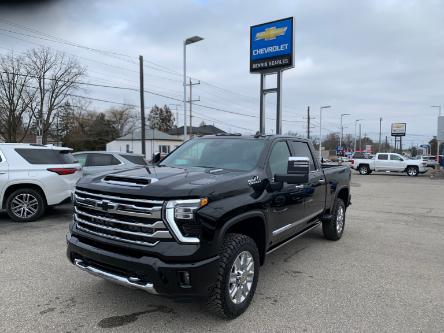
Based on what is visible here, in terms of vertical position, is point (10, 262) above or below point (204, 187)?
below

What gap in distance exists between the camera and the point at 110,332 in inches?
131

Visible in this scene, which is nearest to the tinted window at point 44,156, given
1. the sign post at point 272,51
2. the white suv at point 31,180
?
the white suv at point 31,180

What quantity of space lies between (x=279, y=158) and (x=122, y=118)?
89.1 m

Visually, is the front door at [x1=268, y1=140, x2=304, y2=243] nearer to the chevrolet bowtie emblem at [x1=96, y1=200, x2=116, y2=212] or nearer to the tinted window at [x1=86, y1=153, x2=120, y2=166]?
the chevrolet bowtie emblem at [x1=96, y1=200, x2=116, y2=212]

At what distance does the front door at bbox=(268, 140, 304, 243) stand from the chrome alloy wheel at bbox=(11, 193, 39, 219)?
18.2 feet

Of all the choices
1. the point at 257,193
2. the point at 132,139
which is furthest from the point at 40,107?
the point at 257,193

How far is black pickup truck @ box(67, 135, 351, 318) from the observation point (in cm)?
318

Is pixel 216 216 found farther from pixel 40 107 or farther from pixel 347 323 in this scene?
pixel 40 107

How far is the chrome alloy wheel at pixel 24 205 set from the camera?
7711 mm

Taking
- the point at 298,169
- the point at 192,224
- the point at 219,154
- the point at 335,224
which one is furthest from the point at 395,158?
the point at 192,224

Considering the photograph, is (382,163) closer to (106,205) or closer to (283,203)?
(283,203)

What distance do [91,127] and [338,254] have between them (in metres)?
74.4

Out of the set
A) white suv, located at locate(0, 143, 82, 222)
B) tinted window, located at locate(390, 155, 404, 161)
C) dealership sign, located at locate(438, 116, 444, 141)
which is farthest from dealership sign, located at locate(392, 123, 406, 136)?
white suv, located at locate(0, 143, 82, 222)

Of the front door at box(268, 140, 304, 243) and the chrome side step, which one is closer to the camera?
the chrome side step
